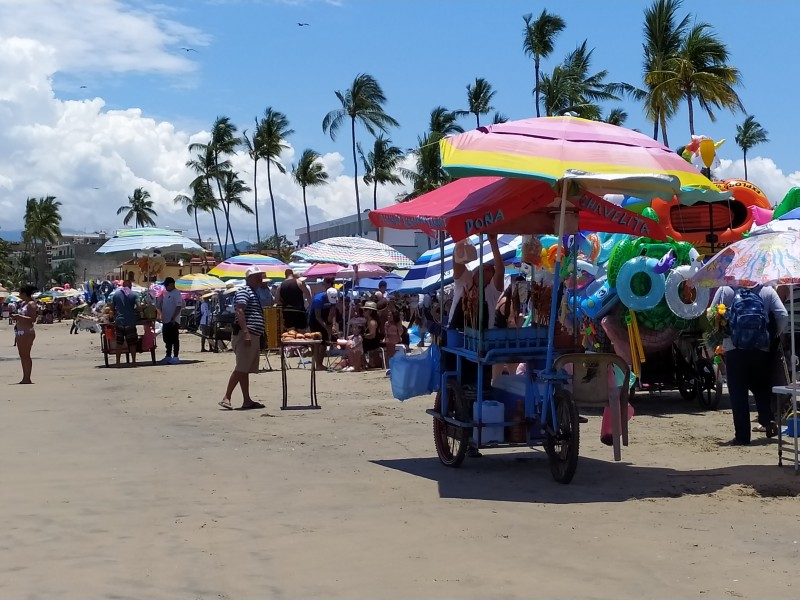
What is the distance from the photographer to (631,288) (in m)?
12.0

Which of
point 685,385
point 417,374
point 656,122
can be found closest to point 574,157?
point 417,374

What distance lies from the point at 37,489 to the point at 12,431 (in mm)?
3476

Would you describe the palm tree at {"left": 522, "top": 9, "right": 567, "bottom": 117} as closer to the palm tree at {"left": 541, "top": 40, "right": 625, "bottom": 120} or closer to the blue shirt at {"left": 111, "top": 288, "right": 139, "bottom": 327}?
the palm tree at {"left": 541, "top": 40, "right": 625, "bottom": 120}

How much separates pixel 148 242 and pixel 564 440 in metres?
15.3

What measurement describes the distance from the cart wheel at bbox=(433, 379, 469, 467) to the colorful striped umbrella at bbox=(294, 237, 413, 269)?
9843mm

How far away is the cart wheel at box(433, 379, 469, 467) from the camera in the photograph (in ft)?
27.9

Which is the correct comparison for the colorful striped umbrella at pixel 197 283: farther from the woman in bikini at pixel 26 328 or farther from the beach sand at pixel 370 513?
the beach sand at pixel 370 513

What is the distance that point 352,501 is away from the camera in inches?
282

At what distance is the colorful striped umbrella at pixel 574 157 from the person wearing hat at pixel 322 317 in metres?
11.3

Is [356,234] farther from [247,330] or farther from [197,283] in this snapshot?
[247,330]

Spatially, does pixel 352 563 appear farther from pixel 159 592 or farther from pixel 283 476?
pixel 283 476

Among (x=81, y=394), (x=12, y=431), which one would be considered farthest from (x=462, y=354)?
(x=81, y=394)

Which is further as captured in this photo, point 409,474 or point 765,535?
point 409,474

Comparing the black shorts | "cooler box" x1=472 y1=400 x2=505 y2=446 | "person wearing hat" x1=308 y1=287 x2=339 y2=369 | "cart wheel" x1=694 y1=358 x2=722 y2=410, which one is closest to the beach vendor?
the black shorts
